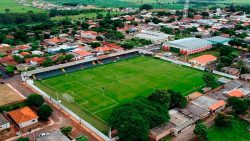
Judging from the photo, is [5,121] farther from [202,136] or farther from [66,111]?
[202,136]

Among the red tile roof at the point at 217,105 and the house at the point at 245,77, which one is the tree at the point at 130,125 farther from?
the house at the point at 245,77

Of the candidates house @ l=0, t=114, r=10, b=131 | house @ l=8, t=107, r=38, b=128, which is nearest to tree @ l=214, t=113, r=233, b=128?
house @ l=8, t=107, r=38, b=128

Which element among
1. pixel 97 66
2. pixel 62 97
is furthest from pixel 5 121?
pixel 97 66

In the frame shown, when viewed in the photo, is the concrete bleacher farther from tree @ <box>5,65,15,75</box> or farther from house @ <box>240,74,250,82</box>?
house @ <box>240,74,250,82</box>

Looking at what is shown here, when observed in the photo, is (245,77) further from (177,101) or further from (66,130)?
(66,130)

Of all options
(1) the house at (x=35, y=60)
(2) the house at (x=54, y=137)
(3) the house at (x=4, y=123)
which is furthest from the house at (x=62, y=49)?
(2) the house at (x=54, y=137)
